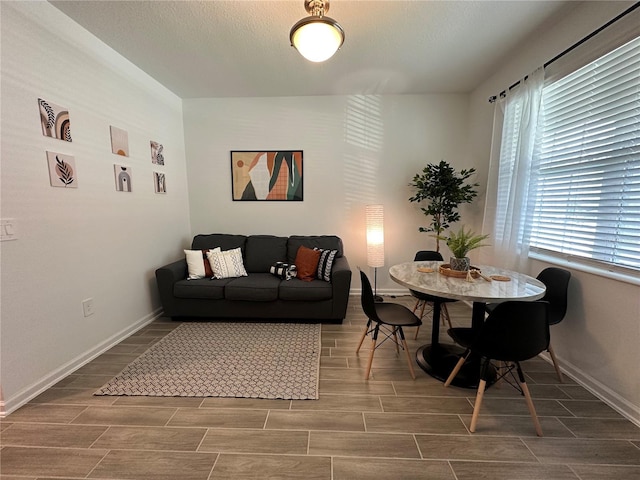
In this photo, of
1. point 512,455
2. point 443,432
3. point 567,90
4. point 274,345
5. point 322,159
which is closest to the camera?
point 512,455

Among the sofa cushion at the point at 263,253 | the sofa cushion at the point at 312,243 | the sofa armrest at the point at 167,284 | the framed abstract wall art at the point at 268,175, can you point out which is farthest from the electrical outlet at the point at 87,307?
the framed abstract wall art at the point at 268,175

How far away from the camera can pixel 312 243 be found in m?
3.51

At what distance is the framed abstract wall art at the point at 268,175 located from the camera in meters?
3.70

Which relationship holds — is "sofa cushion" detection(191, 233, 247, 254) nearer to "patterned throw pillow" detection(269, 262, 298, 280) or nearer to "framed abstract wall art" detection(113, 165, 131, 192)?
"patterned throw pillow" detection(269, 262, 298, 280)

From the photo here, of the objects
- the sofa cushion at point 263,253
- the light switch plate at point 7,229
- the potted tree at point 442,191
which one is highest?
the potted tree at point 442,191

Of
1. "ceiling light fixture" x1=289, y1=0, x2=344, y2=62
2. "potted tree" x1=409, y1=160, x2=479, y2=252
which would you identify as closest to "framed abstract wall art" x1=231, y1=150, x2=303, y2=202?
"potted tree" x1=409, y1=160, x2=479, y2=252

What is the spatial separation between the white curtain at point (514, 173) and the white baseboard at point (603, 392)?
0.79 metres

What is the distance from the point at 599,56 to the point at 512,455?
2.53 m

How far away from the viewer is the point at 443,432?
1533mm

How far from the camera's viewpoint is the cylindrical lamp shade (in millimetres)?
3410

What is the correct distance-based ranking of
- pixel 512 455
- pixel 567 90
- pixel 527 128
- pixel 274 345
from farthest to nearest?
pixel 274 345, pixel 527 128, pixel 567 90, pixel 512 455

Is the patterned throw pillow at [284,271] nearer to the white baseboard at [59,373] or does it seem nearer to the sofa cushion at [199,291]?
the sofa cushion at [199,291]

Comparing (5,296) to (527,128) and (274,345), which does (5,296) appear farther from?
(527,128)

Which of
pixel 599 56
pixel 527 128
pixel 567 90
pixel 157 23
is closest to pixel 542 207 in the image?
pixel 527 128
